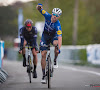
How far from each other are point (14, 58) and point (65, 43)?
17350mm

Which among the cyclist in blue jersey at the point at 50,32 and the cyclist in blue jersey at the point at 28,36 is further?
the cyclist in blue jersey at the point at 28,36

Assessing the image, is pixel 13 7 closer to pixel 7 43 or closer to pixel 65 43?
pixel 7 43

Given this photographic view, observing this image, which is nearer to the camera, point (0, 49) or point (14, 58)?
point (0, 49)

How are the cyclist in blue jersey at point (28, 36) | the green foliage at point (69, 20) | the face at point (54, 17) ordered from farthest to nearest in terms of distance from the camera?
the green foliage at point (69, 20), the cyclist in blue jersey at point (28, 36), the face at point (54, 17)

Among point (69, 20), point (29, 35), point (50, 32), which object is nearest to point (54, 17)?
point (50, 32)

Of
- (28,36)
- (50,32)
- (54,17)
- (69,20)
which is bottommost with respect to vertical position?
(28,36)

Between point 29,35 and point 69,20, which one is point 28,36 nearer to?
point 29,35

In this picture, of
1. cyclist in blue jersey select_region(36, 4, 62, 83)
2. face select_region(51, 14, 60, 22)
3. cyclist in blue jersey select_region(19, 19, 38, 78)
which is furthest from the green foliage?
face select_region(51, 14, 60, 22)

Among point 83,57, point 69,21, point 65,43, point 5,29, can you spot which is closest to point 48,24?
point 83,57

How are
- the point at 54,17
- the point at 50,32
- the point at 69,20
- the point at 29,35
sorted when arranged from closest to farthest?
the point at 54,17, the point at 50,32, the point at 29,35, the point at 69,20

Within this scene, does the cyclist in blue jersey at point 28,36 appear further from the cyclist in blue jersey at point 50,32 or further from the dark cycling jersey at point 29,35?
the cyclist in blue jersey at point 50,32

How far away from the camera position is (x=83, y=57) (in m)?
22.5

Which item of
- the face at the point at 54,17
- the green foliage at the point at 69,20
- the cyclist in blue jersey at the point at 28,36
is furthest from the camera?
the green foliage at the point at 69,20

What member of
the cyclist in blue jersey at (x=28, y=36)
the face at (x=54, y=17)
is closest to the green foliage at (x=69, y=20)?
the cyclist in blue jersey at (x=28, y=36)
